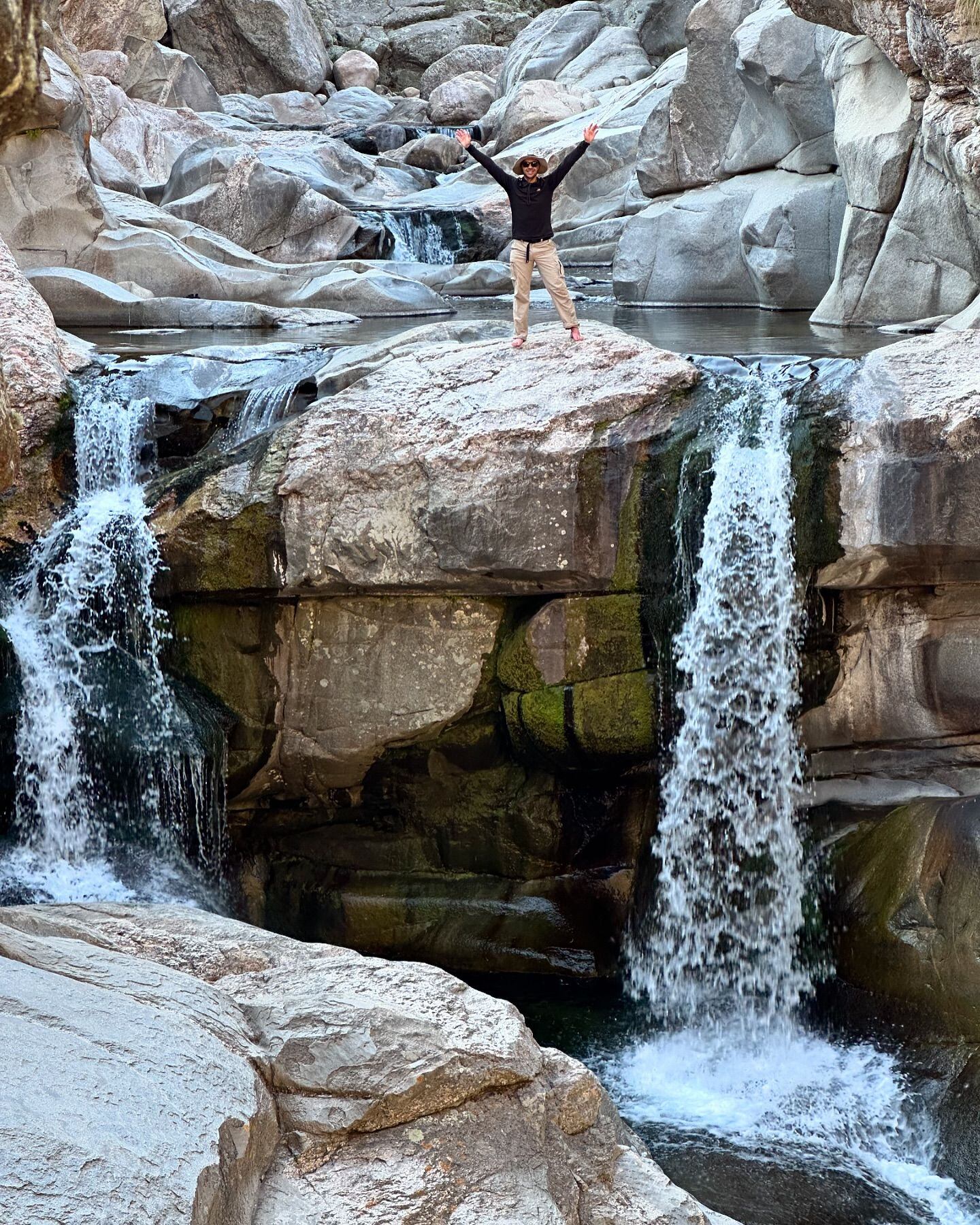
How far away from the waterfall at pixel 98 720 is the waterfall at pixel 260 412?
0.79 metres

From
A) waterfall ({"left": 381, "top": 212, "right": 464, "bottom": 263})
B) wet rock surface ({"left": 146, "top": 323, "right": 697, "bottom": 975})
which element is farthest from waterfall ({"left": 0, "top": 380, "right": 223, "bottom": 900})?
waterfall ({"left": 381, "top": 212, "right": 464, "bottom": 263})

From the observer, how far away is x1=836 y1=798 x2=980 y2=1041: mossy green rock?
5906mm

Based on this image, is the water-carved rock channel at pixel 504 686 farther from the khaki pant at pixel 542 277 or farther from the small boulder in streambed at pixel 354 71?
the small boulder in streambed at pixel 354 71

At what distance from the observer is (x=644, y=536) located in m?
6.86

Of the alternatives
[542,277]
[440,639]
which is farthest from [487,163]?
[440,639]

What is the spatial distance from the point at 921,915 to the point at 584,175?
15039 millimetres

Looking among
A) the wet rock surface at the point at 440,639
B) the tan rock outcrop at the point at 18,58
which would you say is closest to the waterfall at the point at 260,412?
the wet rock surface at the point at 440,639

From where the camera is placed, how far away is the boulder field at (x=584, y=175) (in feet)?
34.8

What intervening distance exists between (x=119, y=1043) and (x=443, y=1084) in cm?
87

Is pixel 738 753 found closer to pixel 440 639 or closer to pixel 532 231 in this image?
pixel 440 639

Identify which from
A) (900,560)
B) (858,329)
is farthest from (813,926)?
(858,329)

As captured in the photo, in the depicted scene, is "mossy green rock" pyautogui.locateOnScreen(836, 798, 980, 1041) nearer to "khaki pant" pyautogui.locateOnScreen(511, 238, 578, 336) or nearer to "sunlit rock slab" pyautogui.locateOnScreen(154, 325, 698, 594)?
"sunlit rock slab" pyautogui.locateOnScreen(154, 325, 698, 594)

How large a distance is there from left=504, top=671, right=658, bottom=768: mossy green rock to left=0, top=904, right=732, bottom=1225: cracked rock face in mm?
2969

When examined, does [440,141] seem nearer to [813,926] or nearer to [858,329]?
[858,329]
